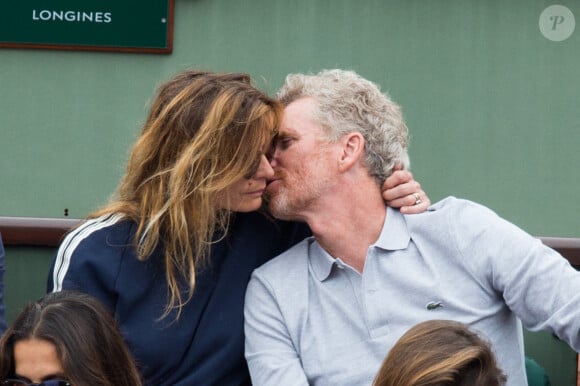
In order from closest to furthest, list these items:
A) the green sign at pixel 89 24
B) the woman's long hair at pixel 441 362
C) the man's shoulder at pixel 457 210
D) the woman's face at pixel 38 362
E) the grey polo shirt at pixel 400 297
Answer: the woman's long hair at pixel 441 362 → the woman's face at pixel 38 362 → the grey polo shirt at pixel 400 297 → the man's shoulder at pixel 457 210 → the green sign at pixel 89 24

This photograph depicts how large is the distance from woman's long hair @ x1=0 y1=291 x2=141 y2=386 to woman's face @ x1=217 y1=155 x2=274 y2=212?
0.64 metres

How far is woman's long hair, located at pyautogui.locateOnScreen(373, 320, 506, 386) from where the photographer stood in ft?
7.35

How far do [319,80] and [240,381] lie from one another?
921 millimetres

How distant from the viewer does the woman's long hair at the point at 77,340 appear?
2.36 metres

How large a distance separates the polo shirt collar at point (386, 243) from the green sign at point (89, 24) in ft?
3.68

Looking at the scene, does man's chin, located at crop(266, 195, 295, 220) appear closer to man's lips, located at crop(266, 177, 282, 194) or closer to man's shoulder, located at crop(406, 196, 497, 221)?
man's lips, located at crop(266, 177, 282, 194)

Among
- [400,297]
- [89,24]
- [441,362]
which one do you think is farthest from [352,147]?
[89,24]

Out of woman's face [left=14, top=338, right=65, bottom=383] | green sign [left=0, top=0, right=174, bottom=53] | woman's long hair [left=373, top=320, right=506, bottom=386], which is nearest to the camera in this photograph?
woman's long hair [left=373, top=320, right=506, bottom=386]

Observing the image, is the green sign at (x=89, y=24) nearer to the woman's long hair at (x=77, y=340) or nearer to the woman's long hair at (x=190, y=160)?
the woman's long hair at (x=190, y=160)

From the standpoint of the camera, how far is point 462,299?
291 cm

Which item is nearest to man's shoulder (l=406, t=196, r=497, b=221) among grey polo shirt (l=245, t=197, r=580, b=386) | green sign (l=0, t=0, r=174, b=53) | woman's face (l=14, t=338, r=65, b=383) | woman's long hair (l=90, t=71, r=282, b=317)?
grey polo shirt (l=245, t=197, r=580, b=386)

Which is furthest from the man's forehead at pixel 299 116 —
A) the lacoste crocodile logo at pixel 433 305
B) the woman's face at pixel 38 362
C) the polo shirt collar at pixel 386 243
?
the woman's face at pixel 38 362

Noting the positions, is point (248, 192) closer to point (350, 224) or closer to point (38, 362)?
point (350, 224)

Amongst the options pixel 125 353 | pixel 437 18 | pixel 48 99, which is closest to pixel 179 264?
pixel 125 353
